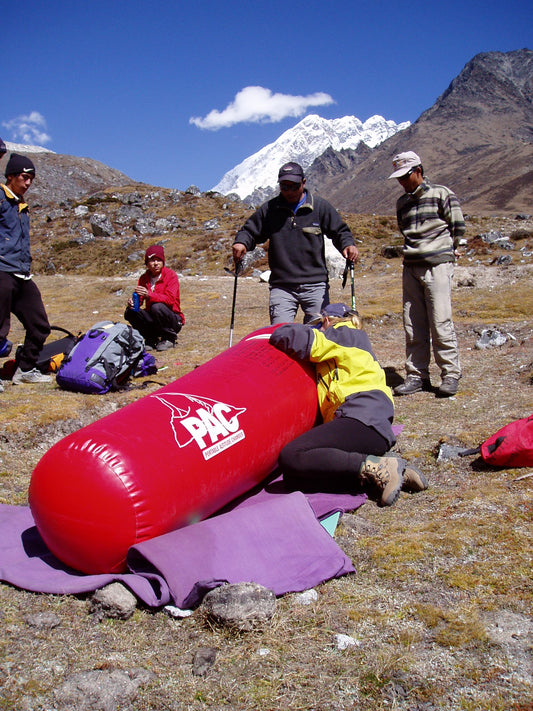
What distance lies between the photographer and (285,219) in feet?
20.6

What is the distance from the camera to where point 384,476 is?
394cm

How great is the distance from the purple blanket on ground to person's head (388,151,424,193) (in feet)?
13.4

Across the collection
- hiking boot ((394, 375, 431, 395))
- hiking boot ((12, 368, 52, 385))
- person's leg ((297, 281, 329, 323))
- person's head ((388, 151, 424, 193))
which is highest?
person's head ((388, 151, 424, 193))

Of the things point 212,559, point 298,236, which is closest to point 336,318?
point 298,236

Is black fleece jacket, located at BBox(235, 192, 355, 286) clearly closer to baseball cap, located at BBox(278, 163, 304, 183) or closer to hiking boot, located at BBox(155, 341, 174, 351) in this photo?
baseball cap, located at BBox(278, 163, 304, 183)

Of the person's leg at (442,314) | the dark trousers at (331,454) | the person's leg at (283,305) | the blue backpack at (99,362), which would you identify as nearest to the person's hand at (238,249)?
the person's leg at (283,305)

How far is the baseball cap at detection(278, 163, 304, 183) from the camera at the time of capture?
5.89 meters

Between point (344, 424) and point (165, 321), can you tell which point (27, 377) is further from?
point (344, 424)

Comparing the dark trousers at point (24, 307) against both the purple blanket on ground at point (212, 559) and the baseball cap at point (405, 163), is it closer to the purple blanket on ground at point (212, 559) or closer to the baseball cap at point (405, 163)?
the purple blanket on ground at point (212, 559)

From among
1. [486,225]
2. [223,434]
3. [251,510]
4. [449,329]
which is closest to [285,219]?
[449,329]

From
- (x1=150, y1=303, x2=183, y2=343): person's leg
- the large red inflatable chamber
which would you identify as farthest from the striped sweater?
(x1=150, y1=303, x2=183, y2=343): person's leg

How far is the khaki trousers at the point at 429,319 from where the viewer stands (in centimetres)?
641

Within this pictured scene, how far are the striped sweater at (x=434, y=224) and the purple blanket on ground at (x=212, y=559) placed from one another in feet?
12.6

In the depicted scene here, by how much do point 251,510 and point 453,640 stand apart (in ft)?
4.70
